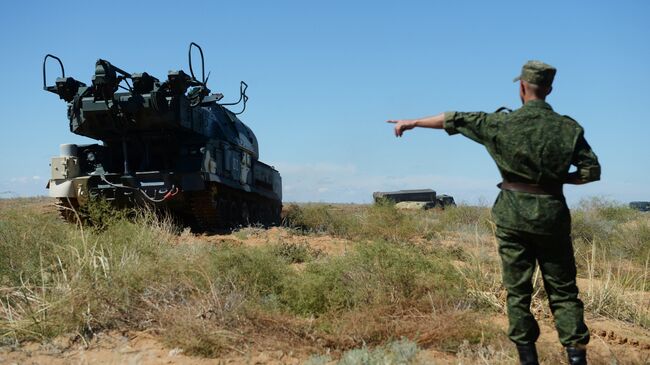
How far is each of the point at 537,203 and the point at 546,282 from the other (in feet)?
1.63

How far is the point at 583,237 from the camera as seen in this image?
12656mm

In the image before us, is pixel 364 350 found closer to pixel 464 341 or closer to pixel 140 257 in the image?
pixel 464 341

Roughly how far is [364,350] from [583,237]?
10.1 metres

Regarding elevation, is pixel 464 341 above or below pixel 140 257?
below

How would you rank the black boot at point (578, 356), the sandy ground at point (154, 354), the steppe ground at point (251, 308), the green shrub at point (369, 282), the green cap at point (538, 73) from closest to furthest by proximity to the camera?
the black boot at point (578, 356), the green cap at point (538, 73), the sandy ground at point (154, 354), the steppe ground at point (251, 308), the green shrub at point (369, 282)

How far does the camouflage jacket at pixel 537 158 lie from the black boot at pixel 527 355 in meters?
0.67

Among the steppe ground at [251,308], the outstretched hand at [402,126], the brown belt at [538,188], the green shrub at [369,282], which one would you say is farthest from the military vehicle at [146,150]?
the brown belt at [538,188]

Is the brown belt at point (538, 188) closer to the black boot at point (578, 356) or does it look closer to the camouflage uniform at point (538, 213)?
the camouflage uniform at point (538, 213)

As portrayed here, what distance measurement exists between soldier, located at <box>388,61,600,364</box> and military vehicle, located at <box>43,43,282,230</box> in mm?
8688

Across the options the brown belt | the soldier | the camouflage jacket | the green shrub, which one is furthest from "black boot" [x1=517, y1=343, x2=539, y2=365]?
the green shrub

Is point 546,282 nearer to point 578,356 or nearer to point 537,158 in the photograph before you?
point 578,356

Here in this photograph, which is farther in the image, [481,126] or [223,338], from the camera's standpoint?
[223,338]

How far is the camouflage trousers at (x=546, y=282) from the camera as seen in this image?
139 inches

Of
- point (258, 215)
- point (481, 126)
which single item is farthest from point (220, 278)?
point (258, 215)
